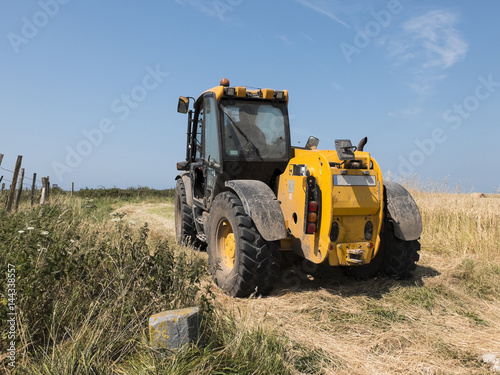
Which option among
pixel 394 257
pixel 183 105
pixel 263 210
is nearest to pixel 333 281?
pixel 394 257

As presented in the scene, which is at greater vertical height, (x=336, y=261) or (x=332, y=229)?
(x=332, y=229)

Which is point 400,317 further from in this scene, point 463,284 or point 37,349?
point 37,349

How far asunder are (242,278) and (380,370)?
6.19 feet

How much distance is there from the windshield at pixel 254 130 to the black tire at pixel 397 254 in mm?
1808

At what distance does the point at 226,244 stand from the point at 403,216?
7.41 feet

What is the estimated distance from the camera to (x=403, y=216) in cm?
501

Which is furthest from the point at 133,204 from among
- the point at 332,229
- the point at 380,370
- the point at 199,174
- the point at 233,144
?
the point at 380,370

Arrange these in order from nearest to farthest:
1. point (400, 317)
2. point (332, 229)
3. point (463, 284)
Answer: point (400, 317) → point (332, 229) → point (463, 284)

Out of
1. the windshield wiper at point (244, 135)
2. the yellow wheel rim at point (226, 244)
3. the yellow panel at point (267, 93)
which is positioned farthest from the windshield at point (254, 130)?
the yellow wheel rim at point (226, 244)

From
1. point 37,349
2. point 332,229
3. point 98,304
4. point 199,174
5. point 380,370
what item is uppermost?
point 199,174

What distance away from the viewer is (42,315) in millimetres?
3281

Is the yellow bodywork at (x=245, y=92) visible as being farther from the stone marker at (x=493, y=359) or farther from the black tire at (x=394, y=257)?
the stone marker at (x=493, y=359)

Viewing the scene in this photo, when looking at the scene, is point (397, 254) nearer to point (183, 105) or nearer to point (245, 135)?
point (245, 135)

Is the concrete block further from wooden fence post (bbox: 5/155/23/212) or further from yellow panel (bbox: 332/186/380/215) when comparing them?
wooden fence post (bbox: 5/155/23/212)
